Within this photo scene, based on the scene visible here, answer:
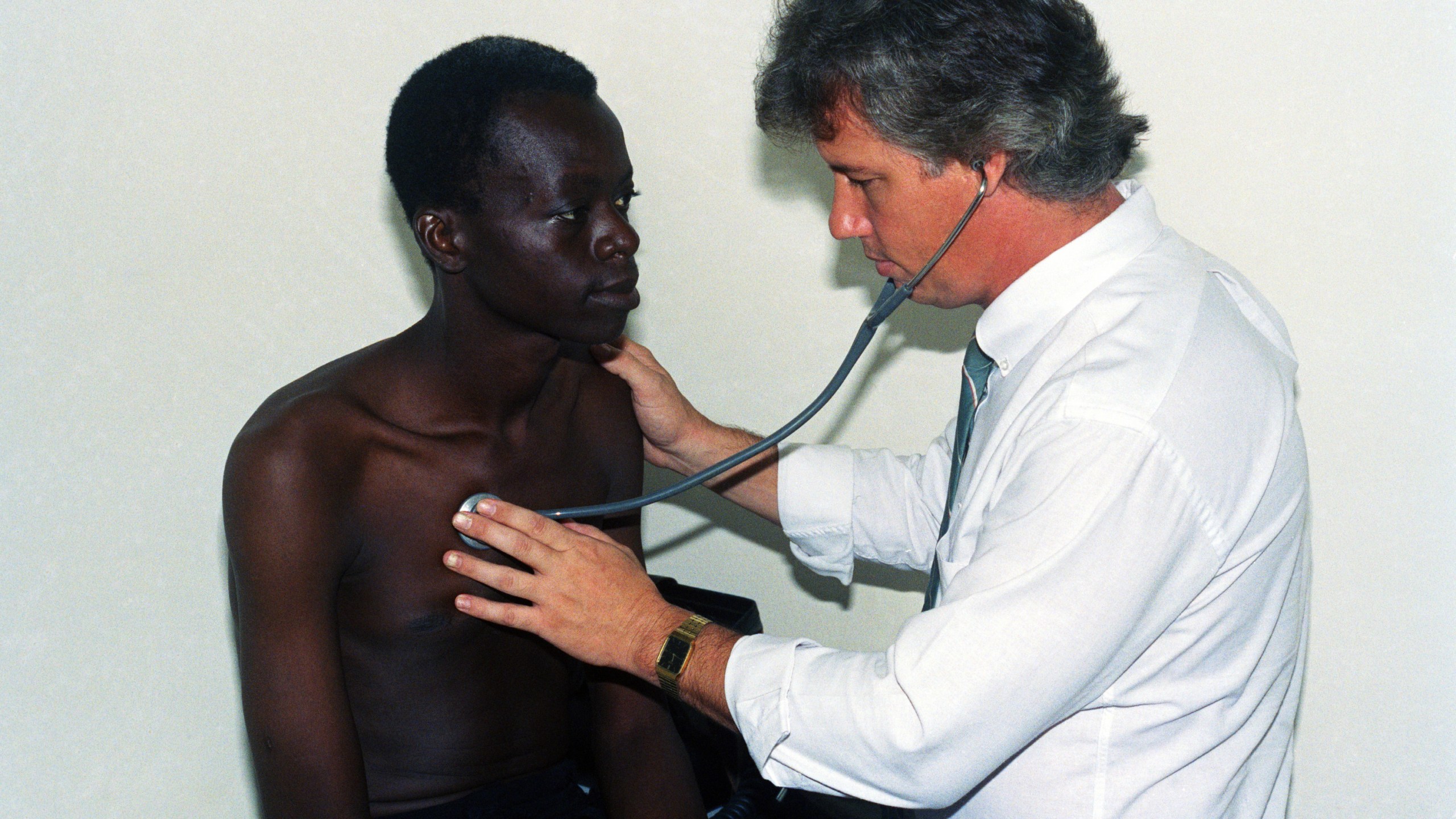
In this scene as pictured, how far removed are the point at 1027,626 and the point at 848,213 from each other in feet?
1.68

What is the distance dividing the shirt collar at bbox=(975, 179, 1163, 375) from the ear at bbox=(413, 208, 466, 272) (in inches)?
23.4

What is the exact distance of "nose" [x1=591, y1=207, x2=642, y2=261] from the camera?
1340 millimetres

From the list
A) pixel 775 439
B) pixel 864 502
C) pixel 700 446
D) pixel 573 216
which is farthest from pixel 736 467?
pixel 573 216

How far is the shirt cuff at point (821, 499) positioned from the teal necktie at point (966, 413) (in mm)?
220

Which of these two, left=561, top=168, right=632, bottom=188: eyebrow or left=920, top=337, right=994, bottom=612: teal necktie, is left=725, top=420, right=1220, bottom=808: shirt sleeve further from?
left=561, top=168, right=632, bottom=188: eyebrow

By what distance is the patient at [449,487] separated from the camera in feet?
4.14

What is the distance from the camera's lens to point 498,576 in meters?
1.33

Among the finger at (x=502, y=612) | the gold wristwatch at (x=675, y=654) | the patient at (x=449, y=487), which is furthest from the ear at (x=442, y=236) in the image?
the gold wristwatch at (x=675, y=654)

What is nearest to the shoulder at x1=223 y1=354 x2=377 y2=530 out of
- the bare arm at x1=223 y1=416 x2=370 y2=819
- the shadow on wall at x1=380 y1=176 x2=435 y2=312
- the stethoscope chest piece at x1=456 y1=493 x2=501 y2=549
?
the bare arm at x1=223 y1=416 x2=370 y2=819

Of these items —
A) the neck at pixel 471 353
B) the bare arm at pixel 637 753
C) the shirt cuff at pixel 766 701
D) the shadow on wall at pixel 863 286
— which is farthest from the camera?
the shadow on wall at pixel 863 286

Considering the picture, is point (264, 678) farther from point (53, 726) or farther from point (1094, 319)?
point (1094, 319)

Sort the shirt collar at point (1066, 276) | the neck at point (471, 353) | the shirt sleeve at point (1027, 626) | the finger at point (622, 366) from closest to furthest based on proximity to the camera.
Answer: the shirt sleeve at point (1027, 626) < the shirt collar at point (1066, 276) < the neck at point (471, 353) < the finger at point (622, 366)

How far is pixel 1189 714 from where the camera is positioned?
49.4 inches

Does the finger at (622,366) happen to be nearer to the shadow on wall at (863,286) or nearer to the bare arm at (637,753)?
the bare arm at (637,753)
